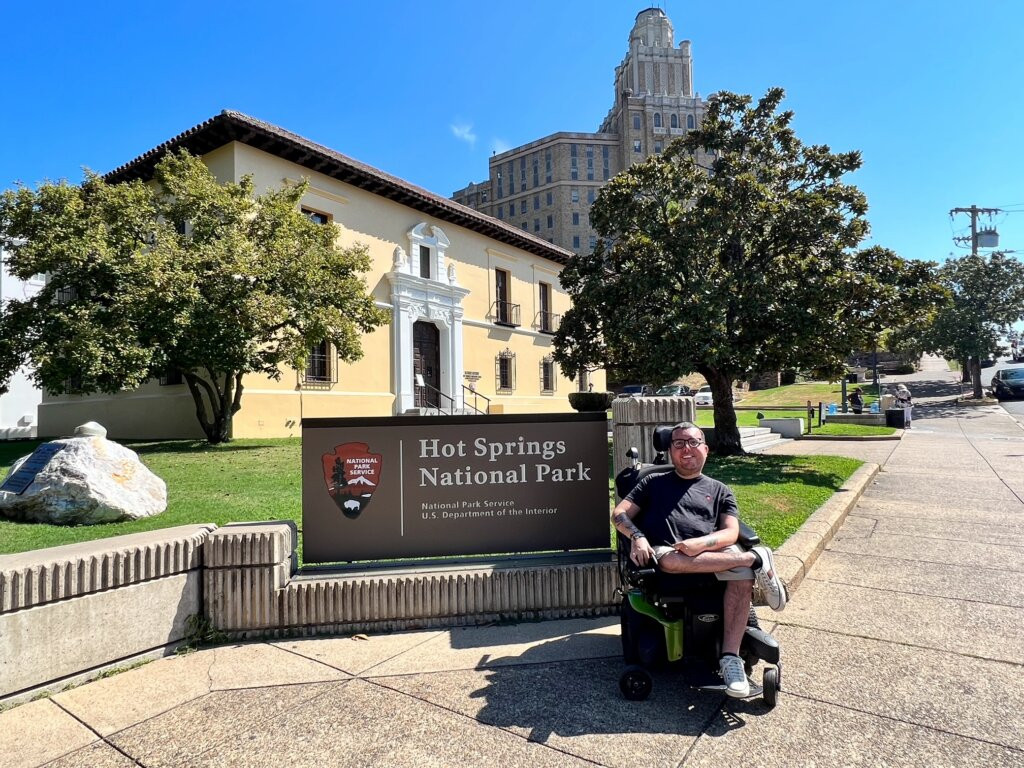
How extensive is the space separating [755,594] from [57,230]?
14.3 m

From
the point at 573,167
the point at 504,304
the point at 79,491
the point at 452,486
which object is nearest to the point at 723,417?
the point at 452,486

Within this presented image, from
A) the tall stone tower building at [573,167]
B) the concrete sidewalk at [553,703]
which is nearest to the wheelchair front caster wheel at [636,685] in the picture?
the concrete sidewalk at [553,703]

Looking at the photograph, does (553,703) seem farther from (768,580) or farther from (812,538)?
(812,538)

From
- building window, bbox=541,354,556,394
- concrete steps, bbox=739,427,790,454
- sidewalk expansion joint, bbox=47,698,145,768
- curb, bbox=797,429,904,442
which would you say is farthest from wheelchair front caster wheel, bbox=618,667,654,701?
building window, bbox=541,354,556,394

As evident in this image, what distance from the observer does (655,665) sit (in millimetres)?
3070

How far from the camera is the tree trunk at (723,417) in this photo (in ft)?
44.2

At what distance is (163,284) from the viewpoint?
37.7 feet

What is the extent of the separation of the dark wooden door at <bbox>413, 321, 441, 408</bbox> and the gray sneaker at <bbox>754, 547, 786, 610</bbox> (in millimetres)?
20348

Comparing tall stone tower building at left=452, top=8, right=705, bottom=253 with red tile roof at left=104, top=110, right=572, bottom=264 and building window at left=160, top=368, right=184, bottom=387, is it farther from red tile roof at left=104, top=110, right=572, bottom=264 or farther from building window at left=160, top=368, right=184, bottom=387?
building window at left=160, top=368, right=184, bottom=387

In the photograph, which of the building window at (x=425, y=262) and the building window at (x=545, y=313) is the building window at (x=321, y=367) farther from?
the building window at (x=545, y=313)

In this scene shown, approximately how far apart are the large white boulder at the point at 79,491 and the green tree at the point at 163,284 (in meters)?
6.52

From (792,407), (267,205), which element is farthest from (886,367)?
(267,205)

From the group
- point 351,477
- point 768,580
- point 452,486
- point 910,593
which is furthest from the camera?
point 910,593

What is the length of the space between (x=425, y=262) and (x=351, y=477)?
20.7 m
